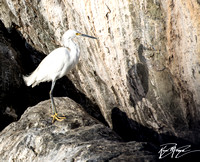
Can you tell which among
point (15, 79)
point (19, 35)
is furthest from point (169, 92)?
point (19, 35)

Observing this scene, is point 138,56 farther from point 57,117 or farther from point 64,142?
point 64,142

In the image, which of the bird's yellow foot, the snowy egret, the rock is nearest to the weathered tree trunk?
the snowy egret

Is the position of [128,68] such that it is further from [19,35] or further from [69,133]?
[19,35]

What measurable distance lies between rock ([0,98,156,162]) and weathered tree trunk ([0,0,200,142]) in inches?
49.0

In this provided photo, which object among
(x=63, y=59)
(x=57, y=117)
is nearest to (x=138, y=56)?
(x=63, y=59)

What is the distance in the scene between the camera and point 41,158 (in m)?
3.84

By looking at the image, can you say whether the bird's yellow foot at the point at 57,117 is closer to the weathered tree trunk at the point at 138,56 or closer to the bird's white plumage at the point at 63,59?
the bird's white plumage at the point at 63,59

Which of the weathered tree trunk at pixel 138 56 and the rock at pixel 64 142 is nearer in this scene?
the rock at pixel 64 142

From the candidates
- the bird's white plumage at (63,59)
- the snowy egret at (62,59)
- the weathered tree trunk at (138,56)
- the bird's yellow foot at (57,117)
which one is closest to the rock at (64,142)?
the bird's yellow foot at (57,117)

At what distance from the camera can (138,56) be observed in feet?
18.1

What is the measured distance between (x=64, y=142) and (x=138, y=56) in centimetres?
243

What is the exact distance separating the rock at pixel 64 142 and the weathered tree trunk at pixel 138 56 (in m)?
1.24

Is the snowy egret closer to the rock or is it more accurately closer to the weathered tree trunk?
the rock

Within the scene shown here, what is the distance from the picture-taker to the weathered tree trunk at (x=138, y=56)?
4.99m
